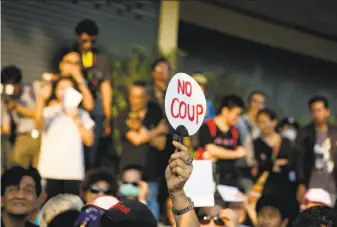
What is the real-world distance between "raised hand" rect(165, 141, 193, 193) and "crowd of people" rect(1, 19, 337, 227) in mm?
3004

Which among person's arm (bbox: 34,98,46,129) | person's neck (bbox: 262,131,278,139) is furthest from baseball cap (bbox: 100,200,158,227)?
person's neck (bbox: 262,131,278,139)

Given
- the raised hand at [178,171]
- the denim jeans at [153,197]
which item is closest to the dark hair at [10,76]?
the denim jeans at [153,197]

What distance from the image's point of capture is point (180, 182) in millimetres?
4945

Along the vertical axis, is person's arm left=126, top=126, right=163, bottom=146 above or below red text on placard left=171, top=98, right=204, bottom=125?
above

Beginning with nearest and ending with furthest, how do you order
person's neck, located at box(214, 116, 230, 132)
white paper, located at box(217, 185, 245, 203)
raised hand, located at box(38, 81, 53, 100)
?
white paper, located at box(217, 185, 245, 203) → raised hand, located at box(38, 81, 53, 100) → person's neck, located at box(214, 116, 230, 132)

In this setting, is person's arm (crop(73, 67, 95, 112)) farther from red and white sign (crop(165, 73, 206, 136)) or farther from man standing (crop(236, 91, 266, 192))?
red and white sign (crop(165, 73, 206, 136))

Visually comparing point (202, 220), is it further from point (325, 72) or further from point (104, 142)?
point (325, 72)

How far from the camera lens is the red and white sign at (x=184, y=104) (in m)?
5.29

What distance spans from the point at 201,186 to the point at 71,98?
12.3ft

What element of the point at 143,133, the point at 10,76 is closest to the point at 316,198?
the point at 143,133

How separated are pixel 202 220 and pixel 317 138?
448 cm

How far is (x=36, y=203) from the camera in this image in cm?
782

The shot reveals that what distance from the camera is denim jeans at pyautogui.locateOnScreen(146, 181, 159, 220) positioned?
385 inches

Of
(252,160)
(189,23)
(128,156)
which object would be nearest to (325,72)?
(189,23)
